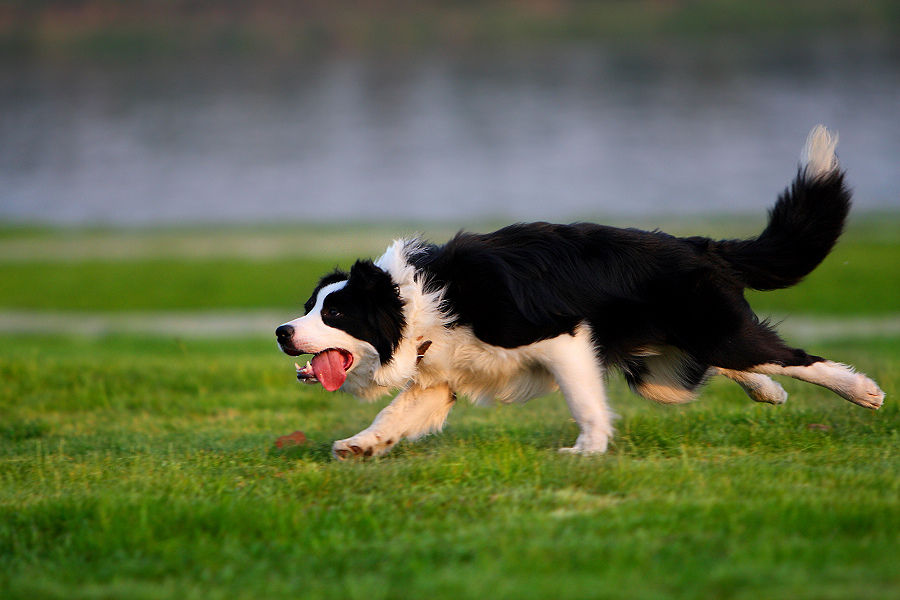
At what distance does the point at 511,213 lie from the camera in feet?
108

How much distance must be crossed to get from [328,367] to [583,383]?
1467 mm

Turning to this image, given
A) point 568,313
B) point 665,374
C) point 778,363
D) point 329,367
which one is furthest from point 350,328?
point 778,363

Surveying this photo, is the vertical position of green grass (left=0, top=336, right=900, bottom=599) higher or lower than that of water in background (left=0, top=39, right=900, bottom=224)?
lower

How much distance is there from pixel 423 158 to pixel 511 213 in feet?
32.2

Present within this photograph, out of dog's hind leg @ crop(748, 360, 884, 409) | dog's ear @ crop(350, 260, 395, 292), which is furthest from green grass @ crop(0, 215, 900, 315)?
dog's ear @ crop(350, 260, 395, 292)

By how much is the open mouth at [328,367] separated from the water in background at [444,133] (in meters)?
24.8

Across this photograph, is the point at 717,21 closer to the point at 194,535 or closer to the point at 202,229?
the point at 202,229

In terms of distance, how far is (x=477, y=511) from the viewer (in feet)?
16.6

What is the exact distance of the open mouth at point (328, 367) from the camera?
20.6 ft

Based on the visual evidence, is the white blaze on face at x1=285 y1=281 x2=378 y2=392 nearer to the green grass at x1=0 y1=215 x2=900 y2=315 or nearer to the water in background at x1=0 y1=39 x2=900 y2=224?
the green grass at x1=0 y1=215 x2=900 y2=315

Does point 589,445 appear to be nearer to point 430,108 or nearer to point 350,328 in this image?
point 350,328

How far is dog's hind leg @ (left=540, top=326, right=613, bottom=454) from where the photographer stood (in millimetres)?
6129

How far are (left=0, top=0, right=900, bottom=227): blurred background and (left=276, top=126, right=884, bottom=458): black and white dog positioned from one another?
2178cm

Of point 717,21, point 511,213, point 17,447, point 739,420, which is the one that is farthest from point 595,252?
point 717,21
